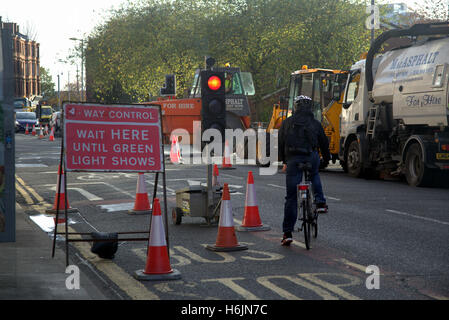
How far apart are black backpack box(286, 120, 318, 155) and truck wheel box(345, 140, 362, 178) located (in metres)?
11.4

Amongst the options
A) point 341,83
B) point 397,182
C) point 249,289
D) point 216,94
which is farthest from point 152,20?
point 249,289

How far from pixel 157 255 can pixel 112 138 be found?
165cm

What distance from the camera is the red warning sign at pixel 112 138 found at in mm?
8617

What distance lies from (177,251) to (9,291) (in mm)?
2961

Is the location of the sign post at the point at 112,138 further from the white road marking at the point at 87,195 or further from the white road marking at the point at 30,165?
the white road marking at the point at 30,165

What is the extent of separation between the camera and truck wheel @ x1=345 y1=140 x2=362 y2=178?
21.3 meters

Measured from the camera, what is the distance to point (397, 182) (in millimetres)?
20172

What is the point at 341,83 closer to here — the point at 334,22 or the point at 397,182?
the point at 397,182

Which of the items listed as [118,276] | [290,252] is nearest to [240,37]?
[290,252]

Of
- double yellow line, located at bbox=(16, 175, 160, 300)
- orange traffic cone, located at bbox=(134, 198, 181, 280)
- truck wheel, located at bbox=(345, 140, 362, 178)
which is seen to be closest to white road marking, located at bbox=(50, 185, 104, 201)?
double yellow line, located at bbox=(16, 175, 160, 300)

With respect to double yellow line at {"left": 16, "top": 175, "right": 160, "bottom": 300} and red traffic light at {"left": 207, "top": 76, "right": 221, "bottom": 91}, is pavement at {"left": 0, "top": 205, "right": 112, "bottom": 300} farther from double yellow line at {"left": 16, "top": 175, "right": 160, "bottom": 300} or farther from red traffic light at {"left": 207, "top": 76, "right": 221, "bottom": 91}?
red traffic light at {"left": 207, "top": 76, "right": 221, "bottom": 91}

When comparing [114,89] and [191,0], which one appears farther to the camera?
[114,89]

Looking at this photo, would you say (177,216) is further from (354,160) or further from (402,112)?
(354,160)

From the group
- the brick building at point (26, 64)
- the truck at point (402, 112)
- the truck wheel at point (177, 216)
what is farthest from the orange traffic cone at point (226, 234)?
the brick building at point (26, 64)
